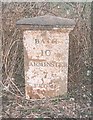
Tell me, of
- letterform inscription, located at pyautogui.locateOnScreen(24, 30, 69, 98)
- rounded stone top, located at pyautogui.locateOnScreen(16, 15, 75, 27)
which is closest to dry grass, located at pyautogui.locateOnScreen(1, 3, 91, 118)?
letterform inscription, located at pyautogui.locateOnScreen(24, 30, 69, 98)

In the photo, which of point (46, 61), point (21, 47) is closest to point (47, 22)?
point (46, 61)

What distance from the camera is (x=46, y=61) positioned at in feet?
13.6

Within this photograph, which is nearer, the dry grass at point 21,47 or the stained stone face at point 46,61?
the stained stone face at point 46,61

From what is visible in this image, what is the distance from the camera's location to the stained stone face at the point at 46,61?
13.4ft

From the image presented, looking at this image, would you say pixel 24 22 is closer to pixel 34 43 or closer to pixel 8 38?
pixel 34 43

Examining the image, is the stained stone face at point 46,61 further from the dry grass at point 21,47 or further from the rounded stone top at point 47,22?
the dry grass at point 21,47

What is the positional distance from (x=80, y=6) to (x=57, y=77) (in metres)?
1.26

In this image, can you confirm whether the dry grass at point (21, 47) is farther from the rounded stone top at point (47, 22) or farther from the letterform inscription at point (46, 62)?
the rounded stone top at point (47, 22)

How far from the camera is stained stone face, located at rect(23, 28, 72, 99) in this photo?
13.4 feet

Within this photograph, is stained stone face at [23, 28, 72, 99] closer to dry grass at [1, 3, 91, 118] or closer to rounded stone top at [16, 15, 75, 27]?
rounded stone top at [16, 15, 75, 27]

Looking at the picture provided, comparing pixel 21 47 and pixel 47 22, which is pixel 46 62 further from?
pixel 21 47

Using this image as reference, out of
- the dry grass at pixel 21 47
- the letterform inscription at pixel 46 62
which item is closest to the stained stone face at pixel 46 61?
the letterform inscription at pixel 46 62

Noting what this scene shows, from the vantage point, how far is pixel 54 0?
16.8 ft

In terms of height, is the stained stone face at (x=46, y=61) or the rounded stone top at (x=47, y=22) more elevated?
the rounded stone top at (x=47, y=22)
